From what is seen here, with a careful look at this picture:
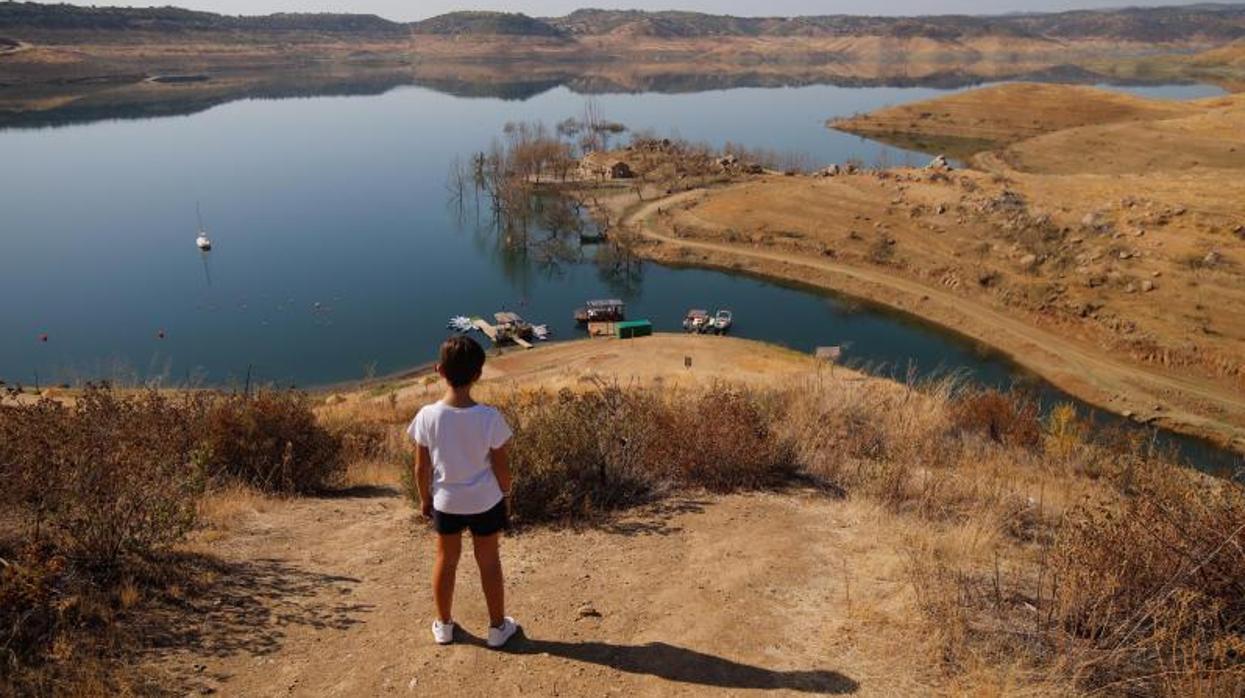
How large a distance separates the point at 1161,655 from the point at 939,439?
7.84m

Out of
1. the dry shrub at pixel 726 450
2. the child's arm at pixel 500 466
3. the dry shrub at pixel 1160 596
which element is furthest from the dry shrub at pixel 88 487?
the dry shrub at pixel 1160 596

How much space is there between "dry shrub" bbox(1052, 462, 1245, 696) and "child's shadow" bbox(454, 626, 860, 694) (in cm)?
155

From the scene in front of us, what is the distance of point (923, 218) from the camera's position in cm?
5100

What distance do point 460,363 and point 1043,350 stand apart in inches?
1460

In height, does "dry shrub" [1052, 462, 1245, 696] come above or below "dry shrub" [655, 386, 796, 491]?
above

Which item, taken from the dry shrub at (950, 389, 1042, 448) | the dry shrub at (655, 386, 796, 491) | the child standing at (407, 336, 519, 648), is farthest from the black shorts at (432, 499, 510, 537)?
the dry shrub at (950, 389, 1042, 448)

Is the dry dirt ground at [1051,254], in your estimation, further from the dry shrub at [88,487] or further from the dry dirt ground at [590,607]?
the dry shrub at [88,487]

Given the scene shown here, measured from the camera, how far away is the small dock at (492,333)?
38.8 m

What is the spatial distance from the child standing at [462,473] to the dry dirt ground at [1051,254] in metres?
31.9

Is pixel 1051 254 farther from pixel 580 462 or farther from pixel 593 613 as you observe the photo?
pixel 593 613

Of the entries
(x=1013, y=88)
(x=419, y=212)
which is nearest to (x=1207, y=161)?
(x=1013, y=88)

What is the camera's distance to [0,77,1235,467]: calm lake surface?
3825 cm

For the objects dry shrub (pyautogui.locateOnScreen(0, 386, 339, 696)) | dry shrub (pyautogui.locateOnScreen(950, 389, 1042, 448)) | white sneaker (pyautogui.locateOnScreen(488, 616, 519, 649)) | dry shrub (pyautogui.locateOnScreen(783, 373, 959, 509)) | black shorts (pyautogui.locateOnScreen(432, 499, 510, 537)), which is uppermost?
black shorts (pyautogui.locateOnScreen(432, 499, 510, 537))

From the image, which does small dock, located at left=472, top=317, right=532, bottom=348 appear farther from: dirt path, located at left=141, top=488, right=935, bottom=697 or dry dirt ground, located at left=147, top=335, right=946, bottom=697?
dirt path, located at left=141, top=488, right=935, bottom=697
